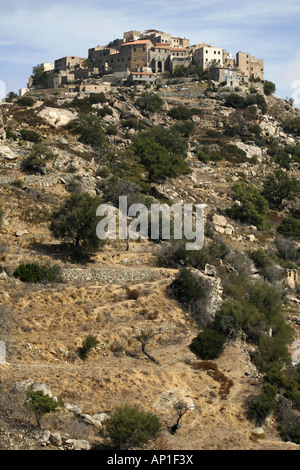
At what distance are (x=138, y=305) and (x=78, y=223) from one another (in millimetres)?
6150

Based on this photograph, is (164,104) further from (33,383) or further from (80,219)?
(33,383)

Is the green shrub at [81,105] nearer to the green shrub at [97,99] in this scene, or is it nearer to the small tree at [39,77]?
the green shrub at [97,99]

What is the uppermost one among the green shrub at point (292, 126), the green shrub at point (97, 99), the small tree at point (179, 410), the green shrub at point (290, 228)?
the green shrub at point (97, 99)

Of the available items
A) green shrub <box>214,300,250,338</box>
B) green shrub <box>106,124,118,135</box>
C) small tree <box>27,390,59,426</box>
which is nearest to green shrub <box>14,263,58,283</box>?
green shrub <box>214,300,250,338</box>

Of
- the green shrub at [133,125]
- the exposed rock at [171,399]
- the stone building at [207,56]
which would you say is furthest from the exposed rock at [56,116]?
the stone building at [207,56]

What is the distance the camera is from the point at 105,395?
16703mm

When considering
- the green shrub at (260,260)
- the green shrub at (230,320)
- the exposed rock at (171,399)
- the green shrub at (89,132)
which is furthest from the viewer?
the green shrub at (89,132)

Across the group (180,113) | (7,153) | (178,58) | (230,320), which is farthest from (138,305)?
(178,58)

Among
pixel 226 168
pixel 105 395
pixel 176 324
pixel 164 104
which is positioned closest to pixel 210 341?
pixel 176 324

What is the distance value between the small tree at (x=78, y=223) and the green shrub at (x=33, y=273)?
359 cm

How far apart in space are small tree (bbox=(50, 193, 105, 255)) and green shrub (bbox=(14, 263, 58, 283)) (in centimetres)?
359

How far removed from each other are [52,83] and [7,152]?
50.5 metres

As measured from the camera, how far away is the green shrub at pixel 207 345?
70.5ft

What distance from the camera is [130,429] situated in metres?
14.1
